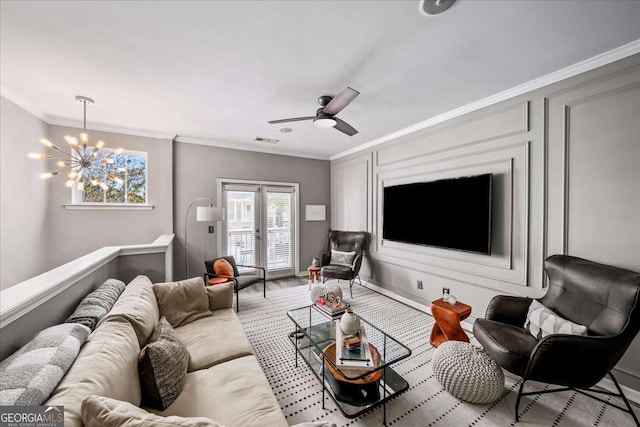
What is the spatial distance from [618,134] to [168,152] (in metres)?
5.34

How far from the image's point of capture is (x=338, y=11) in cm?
156

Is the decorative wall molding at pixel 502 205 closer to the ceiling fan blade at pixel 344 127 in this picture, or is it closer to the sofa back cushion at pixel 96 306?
the ceiling fan blade at pixel 344 127

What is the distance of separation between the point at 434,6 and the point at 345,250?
144 inches

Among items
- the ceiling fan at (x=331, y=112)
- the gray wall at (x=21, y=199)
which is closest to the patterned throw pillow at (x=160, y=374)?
the ceiling fan at (x=331, y=112)

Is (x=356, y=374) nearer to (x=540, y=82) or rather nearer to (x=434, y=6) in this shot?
(x=434, y=6)

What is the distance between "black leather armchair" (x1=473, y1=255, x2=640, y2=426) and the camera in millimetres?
1575

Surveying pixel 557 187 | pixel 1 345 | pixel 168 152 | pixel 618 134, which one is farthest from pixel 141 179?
pixel 618 134

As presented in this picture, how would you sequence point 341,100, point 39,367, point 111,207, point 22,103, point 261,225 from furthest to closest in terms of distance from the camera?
point 261,225
point 111,207
point 22,103
point 341,100
point 39,367

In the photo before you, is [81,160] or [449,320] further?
[81,160]

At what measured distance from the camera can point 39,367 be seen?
939mm

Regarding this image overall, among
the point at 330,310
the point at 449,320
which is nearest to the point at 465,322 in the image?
the point at 449,320

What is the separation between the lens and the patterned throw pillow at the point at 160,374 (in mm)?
1240

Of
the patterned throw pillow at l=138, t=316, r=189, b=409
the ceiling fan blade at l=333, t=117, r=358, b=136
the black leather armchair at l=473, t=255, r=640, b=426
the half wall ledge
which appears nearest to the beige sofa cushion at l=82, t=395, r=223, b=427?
the patterned throw pillow at l=138, t=316, r=189, b=409

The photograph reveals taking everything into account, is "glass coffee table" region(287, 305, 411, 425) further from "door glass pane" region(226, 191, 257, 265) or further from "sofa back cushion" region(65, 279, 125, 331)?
"door glass pane" region(226, 191, 257, 265)
